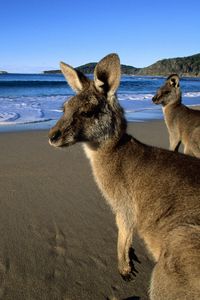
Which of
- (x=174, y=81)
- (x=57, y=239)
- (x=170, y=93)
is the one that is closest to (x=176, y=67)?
(x=174, y=81)

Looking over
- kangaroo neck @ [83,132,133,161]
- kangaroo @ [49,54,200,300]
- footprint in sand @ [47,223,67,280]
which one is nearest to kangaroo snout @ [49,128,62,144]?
kangaroo @ [49,54,200,300]

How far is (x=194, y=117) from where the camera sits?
8.30 m

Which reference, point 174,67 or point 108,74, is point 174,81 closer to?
point 108,74

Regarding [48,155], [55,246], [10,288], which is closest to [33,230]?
[55,246]

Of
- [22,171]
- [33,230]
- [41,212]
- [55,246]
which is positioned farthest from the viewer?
[22,171]

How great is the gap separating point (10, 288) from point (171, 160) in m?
1.94

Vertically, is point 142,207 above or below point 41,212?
above

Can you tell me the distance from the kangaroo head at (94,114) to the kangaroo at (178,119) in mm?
3563

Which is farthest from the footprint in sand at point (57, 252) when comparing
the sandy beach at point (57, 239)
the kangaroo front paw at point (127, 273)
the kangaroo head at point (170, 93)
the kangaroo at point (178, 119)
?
the kangaroo head at point (170, 93)

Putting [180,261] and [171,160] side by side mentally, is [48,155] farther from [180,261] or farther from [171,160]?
[180,261]

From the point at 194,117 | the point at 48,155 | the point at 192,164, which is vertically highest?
the point at 192,164

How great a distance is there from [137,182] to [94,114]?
823mm

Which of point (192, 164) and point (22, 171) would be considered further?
point (22, 171)

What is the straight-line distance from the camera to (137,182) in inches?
145
